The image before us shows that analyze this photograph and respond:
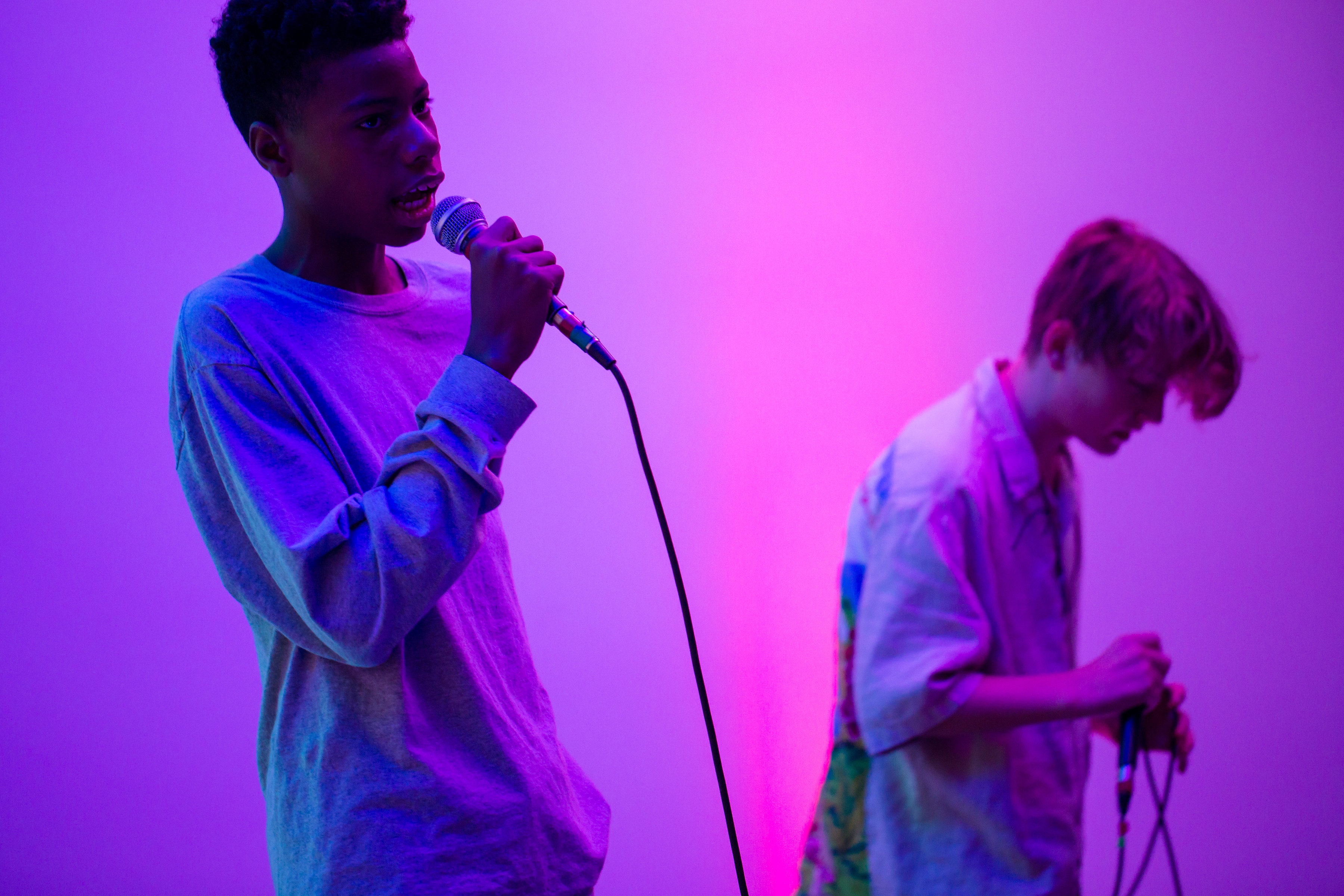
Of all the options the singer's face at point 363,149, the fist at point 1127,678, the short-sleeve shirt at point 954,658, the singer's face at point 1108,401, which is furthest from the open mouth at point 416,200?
the fist at point 1127,678

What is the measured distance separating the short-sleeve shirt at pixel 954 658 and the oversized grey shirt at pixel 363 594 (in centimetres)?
26

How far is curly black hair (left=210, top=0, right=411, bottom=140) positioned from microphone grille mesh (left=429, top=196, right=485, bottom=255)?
14cm

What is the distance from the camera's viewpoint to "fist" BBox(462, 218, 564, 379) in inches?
31.4

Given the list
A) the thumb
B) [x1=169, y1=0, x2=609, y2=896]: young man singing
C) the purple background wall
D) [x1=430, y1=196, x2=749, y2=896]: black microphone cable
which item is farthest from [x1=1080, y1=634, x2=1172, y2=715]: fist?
the purple background wall

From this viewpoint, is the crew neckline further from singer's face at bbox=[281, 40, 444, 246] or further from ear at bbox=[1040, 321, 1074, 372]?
ear at bbox=[1040, 321, 1074, 372]

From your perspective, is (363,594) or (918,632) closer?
(363,594)

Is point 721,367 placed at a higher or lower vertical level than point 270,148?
lower

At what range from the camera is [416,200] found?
91 cm

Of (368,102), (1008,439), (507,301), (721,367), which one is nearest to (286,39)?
(368,102)

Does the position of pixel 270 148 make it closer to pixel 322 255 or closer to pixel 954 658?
pixel 322 255

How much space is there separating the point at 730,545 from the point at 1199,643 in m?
0.81

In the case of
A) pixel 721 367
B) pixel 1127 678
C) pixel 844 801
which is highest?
pixel 721 367

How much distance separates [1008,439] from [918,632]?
20cm

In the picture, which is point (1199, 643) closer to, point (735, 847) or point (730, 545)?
point (730, 545)
